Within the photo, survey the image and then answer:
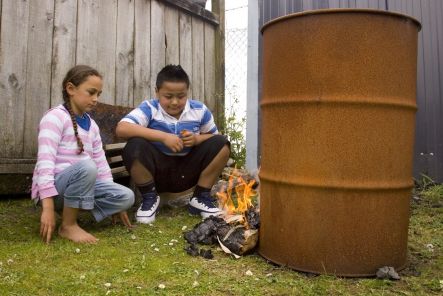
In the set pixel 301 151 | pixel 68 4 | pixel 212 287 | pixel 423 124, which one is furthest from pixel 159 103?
pixel 423 124

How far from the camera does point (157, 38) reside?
456cm

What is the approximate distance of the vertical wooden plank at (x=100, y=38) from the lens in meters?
3.75

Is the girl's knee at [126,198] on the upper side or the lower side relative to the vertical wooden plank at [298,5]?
lower

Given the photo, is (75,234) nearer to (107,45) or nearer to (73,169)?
(73,169)

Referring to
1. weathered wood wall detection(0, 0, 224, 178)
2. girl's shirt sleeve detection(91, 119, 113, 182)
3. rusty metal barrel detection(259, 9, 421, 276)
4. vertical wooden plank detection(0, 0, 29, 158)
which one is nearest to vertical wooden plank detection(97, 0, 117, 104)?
weathered wood wall detection(0, 0, 224, 178)

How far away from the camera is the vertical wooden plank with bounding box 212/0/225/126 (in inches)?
211

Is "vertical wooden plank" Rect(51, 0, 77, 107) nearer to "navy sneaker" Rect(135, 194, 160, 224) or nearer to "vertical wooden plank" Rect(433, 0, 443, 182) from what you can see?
"navy sneaker" Rect(135, 194, 160, 224)

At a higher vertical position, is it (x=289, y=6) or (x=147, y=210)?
(x=289, y=6)

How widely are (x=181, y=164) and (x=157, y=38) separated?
1.82m

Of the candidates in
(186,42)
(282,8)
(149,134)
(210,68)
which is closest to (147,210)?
(149,134)

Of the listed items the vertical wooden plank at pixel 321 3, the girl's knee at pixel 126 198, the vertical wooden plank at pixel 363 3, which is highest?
the vertical wooden plank at pixel 321 3

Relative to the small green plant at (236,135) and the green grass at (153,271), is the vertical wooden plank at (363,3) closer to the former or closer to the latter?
the small green plant at (236,135)

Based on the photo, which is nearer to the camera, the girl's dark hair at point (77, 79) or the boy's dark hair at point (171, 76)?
the girl's dark hair at point (77, 79)

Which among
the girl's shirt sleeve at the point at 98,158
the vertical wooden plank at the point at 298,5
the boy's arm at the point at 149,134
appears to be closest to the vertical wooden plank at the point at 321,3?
the vertical wooden plank at the point at 298,5
